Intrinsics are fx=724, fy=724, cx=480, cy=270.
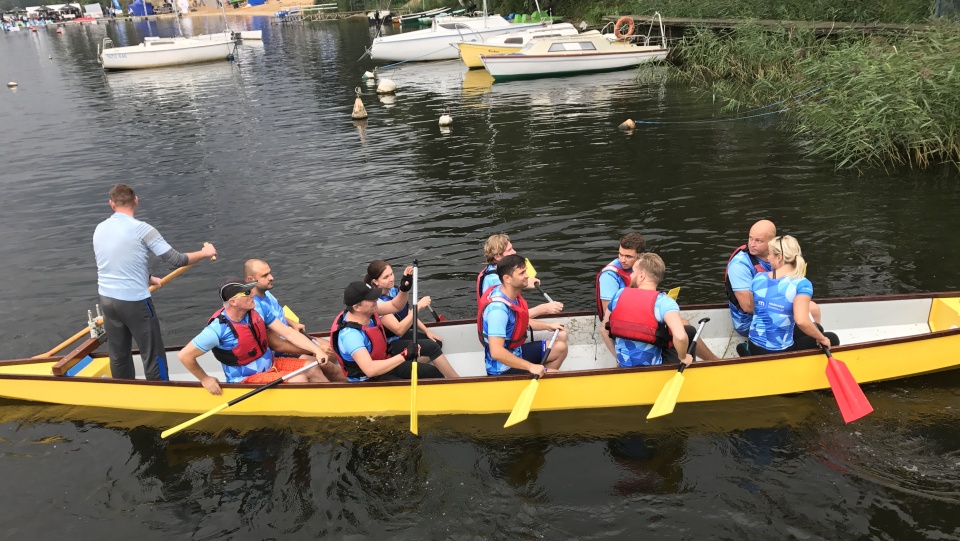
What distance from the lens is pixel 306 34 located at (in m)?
61.4

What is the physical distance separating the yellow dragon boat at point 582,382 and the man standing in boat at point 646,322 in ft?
0.68

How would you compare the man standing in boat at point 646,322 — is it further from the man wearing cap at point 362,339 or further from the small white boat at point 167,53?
the small white boat at point 167,53

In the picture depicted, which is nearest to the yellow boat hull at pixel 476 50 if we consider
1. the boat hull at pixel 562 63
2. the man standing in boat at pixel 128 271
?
the boat hull at pixel 562 63

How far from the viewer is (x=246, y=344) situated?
7.23m

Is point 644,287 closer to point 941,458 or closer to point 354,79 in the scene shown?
point 941,458

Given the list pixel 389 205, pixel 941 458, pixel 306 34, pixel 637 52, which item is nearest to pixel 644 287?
pixel 941 458

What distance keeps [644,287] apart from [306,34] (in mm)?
60557

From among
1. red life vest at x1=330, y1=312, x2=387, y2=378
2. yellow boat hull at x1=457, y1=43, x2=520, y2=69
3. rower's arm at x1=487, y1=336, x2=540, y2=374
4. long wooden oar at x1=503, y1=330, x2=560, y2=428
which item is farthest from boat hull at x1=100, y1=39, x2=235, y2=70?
long wooden oar at x1=503, y1=330, x2=560, y2=428

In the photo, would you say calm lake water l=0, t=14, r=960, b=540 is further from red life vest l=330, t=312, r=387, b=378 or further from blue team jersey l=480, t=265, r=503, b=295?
blue team jersey l=480, t=265, r=503, b=295

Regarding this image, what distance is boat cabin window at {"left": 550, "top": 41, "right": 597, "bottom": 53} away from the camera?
28562mm

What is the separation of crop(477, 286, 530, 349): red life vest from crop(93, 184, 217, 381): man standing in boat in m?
2.85

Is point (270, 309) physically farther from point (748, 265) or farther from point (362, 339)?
point (748, 265)

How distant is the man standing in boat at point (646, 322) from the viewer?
6.63 m

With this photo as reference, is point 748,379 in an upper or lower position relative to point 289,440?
upper
